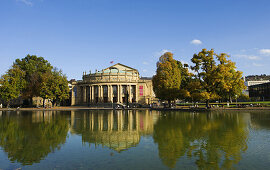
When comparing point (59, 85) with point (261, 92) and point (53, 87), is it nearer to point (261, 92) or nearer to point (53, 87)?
point (53, 87)

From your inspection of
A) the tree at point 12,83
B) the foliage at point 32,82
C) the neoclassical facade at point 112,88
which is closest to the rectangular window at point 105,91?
the neoclassical facade at point 112,88

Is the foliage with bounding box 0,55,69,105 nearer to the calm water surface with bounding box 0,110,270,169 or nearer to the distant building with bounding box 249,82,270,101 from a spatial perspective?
the calm water surface with bounding box 0,110,270,169

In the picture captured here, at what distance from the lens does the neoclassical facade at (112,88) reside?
106062 mm

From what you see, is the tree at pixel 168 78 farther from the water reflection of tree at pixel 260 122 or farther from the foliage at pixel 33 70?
the foliage at pixel 33 70

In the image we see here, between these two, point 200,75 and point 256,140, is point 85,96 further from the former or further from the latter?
point 256,140

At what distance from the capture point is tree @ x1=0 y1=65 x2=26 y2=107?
78812 mm

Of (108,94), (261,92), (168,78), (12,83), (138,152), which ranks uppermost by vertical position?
(12,83)

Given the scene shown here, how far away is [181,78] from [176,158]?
51990mm

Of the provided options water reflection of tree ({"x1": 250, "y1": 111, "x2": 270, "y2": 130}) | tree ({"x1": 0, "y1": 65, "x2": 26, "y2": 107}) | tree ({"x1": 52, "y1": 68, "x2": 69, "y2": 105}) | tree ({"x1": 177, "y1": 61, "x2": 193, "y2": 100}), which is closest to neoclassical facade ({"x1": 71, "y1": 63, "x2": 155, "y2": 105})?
tree ({"x1": 52, "y1": 68, "x2": 69, "y2": 105})

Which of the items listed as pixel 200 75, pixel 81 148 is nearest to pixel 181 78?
pixel 200 75

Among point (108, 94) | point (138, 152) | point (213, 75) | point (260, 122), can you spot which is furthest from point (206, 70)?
point (108, 94)

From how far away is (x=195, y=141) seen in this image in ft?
52.2

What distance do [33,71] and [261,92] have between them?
382 ft

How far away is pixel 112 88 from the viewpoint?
10744 centimetres
